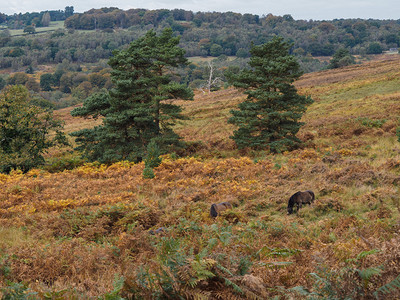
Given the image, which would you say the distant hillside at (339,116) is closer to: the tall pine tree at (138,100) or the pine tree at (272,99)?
the pine tree at (272,99)

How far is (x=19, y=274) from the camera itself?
563 cm

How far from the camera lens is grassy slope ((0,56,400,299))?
357 centimetres

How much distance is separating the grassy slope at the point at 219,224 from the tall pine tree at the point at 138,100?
252cm

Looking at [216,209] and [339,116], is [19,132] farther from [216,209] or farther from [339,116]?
[339,116]

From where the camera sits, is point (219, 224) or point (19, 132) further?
point (19, 132)

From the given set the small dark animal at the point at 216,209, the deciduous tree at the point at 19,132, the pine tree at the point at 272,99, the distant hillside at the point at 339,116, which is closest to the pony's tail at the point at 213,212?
the small dark animal at the point at 216,209

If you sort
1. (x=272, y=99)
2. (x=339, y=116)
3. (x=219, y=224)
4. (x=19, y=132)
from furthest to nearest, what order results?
(x=339, y=116), (x=19, y=132), (x=272, y=99), (x=219, y=224)

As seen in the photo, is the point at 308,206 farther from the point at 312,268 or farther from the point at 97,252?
the point at 97,252

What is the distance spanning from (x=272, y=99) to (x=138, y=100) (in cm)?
924

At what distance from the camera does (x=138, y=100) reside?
74.0 feet

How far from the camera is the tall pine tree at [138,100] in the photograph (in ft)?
68.5

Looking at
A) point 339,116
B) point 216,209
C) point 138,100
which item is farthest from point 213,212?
point 339,116

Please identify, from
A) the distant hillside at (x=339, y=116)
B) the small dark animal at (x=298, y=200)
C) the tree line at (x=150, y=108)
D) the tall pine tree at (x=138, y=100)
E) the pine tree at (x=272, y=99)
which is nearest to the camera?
the small dark animal at (x=298, y=200)

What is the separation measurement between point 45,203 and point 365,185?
1167 cm
